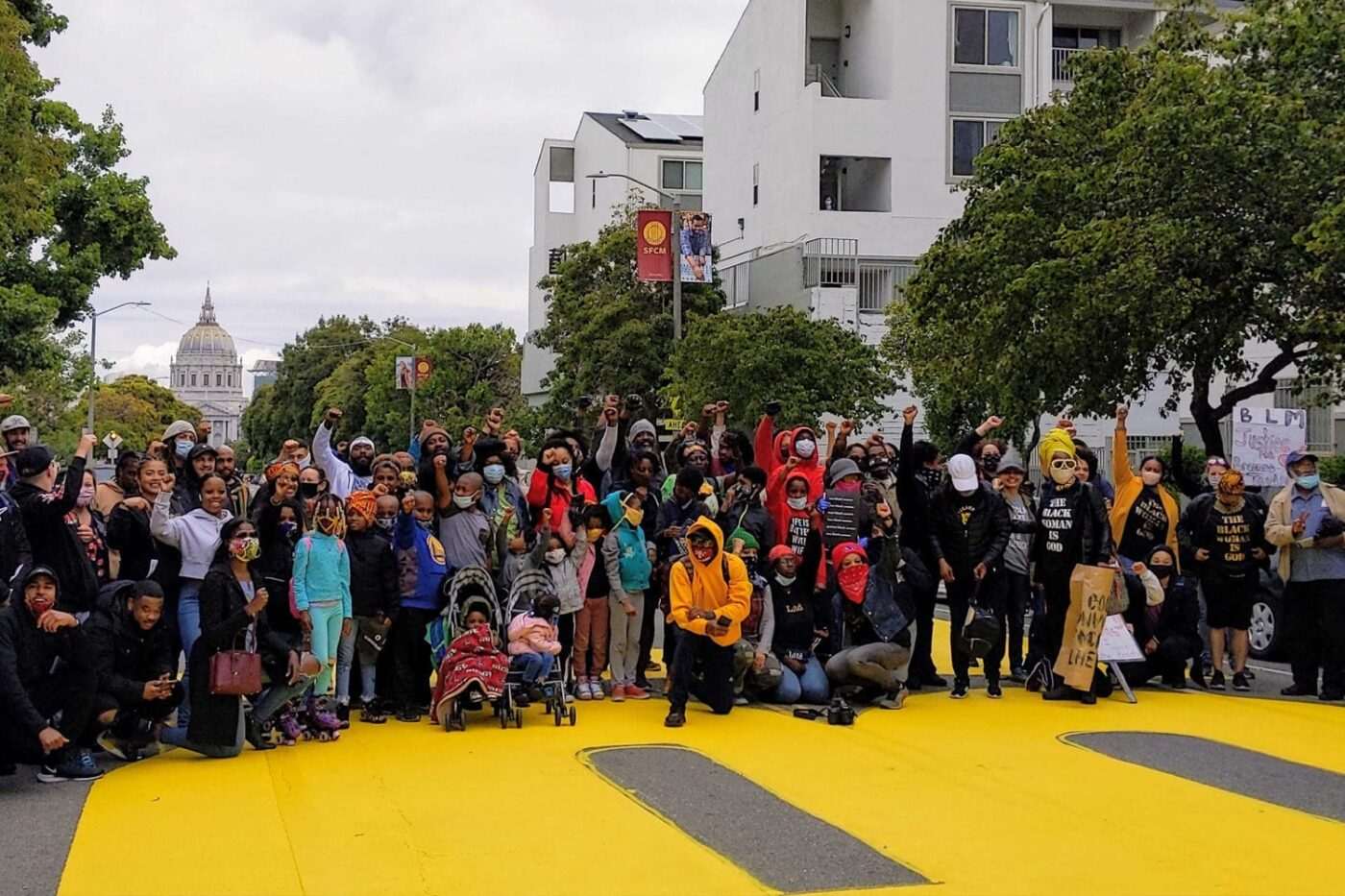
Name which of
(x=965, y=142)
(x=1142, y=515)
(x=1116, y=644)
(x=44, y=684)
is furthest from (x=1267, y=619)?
(x=965, y=142)

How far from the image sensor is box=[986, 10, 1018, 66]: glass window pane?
4616cm

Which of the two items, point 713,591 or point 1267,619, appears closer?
point 713,591

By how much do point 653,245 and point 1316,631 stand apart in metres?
25.4

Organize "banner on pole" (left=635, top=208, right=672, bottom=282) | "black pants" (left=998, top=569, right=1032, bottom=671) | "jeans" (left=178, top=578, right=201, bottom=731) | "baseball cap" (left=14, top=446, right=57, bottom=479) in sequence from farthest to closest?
"banner on pole" (left=635, top=208, right=672, bottom=282) → "black pants" (left=998, top=569, right=1032, bottom=671) → "jeans" (left=178, top=578, right=201, bottom=731) → "baseball cap" (left=14, top=446, right=57, bottom=479)

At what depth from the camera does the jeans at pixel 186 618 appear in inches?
364

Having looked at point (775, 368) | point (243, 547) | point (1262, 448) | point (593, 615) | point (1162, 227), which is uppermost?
point (1162, 227)

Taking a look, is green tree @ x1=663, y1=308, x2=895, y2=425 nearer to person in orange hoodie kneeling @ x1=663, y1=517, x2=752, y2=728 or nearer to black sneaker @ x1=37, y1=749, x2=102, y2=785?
person in orange hoodie kneeling @ x1=663, y1=517, x2=752, y2=728

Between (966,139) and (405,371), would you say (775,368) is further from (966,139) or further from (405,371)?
(405,371)

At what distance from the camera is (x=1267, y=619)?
44.7 feet

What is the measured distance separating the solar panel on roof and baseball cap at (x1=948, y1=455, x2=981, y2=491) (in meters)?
59.8

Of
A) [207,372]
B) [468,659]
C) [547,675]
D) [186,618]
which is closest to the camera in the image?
[186,618]

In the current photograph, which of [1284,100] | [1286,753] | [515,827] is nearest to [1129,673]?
[1286,753]

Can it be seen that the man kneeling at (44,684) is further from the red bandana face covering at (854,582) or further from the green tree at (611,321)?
the green tree at (611,321)

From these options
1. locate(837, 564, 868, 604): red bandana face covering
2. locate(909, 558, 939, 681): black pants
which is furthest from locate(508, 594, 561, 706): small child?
locate(909, 558, 939, 681): black pants
